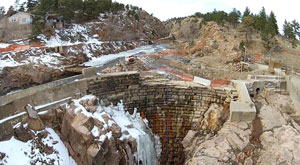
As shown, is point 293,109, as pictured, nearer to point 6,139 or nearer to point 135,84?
point 135,84

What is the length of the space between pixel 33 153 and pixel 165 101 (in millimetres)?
7221

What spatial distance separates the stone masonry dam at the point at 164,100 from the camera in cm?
1276

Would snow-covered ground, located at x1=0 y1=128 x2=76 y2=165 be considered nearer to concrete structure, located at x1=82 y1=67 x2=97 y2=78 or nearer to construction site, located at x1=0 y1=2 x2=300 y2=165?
construction site, located at x1=0 y1=2 x2=300 y2=165

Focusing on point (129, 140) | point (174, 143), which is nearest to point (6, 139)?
point (129, 140)

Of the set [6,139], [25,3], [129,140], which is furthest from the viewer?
[25,3]

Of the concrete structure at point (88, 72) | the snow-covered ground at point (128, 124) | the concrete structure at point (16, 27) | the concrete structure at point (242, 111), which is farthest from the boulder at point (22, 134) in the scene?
the concrete structure at point (16, 27)

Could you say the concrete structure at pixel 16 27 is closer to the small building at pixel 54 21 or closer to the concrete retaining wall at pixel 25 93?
the small building at pixel 54 21

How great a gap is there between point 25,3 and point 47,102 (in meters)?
33.9

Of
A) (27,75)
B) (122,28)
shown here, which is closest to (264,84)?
(27,75)

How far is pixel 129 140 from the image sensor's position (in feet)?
33.6

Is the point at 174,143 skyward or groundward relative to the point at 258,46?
groundward

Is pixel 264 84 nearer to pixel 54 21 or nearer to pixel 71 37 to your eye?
pixel 71 37

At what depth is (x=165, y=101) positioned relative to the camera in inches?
537

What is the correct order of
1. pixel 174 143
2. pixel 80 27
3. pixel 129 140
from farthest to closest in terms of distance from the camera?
pixel 80 27, pixel 174 143, pixel 129 140
